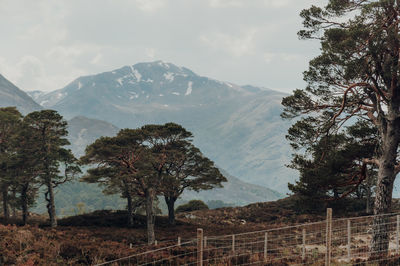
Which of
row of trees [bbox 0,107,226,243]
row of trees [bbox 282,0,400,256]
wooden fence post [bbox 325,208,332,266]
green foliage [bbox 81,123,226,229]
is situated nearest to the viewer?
wooden fence post [bbox 325,208,332,266]

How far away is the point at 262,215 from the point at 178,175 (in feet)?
51.2

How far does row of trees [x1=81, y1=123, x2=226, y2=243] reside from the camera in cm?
3127

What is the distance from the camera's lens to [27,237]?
17.9 metres

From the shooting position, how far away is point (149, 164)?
3134cm

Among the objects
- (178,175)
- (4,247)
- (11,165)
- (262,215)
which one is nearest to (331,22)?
(4,247)

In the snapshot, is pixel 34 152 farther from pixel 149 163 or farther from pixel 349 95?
pixel 349 95

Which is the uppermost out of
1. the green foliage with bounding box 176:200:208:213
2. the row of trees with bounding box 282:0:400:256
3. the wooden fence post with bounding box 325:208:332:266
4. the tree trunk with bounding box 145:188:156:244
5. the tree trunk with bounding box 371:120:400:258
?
→ the row of trees with bounding box 282:0:400:256

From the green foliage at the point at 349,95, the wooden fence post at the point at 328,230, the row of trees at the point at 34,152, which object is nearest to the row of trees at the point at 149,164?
the row of trees at the point at 34,152

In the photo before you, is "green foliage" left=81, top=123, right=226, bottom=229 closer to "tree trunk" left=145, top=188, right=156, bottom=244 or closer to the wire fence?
"tree trunk" left=145, top=188, right=156, bottom=244

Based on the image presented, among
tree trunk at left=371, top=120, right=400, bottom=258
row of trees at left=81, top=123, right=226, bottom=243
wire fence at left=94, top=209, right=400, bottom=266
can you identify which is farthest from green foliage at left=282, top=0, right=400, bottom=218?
row of trees at left=81, top=123, right=226, bottom=243

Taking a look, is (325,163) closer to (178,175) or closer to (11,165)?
(178,175)

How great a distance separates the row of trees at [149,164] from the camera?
103ft

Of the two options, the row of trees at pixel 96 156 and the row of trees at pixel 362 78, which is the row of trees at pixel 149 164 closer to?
the row of trees at pixel 96 156

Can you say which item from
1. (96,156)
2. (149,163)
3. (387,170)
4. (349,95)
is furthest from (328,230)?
(96,156)
